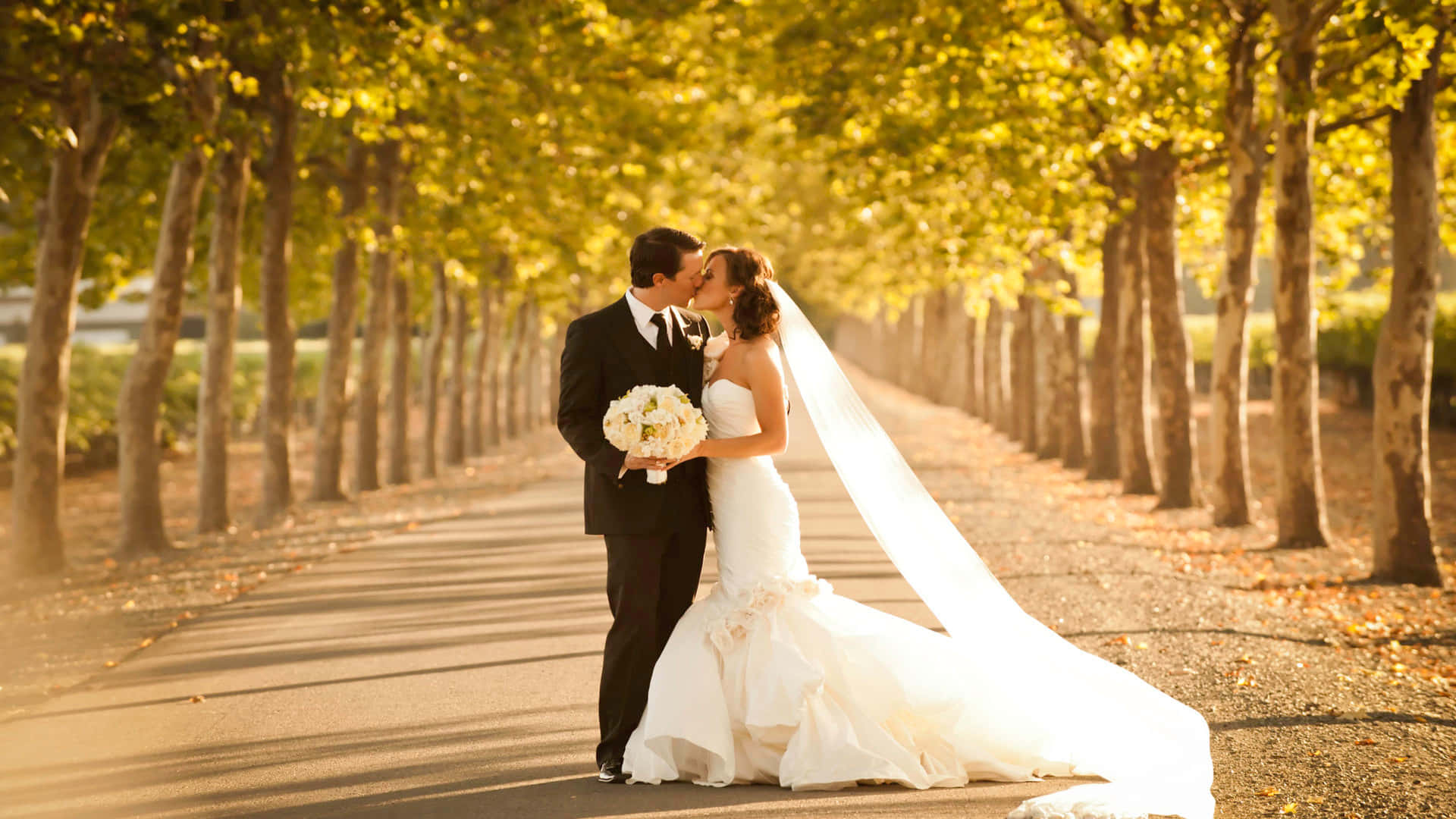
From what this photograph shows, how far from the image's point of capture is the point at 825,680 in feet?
20.5

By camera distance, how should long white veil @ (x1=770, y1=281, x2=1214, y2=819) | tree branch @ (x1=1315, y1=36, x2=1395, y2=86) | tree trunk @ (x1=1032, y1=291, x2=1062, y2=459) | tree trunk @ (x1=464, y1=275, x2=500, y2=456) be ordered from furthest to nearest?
tree trunk @ (x1=464, y1=275, x2=500, y2=456) < tree trunk @ (x1=1032, y1=291, x2=1062, y2=459) < tree branch @ (x1=1315, y1=36, x2=1395, y2=86) < long white veil @ (x1=770, y1=281, x2=1214, y2=819)

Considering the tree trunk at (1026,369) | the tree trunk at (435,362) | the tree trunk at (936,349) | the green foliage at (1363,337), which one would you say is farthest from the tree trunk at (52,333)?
the tree trunk at (936,349)

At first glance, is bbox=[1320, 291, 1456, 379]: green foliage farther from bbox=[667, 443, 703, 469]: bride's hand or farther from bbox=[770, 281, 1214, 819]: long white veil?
bbox=[667, 443, 703, 469]: bride's hand

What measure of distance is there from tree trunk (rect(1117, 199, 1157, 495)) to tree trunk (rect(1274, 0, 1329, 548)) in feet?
18.7

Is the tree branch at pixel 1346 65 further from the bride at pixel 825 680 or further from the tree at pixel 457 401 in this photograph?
the tree at pixel 457 401

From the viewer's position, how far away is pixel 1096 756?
612 cm

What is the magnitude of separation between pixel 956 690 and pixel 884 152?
14179 mm

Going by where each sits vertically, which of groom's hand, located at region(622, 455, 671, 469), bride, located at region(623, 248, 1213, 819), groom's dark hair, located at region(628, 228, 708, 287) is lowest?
bride, located at region(623, 248, 1213, 819)

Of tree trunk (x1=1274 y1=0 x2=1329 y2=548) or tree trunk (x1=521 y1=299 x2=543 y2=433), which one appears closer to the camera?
tree trunk (x1=1274 y1=0 x2=1329 y2=548)

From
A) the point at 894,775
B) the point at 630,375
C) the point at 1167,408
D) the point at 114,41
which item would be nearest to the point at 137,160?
the point at 114,41

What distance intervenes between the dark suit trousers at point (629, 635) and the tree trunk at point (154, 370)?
10.4 metres

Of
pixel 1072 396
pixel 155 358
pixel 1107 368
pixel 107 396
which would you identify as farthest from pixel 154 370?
pixel 107 396

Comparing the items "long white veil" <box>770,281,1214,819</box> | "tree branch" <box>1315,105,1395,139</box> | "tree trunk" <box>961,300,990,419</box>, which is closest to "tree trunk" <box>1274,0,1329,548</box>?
"tree branch" <box>1315,105,1395,139</box>

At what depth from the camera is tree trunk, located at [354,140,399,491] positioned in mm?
22156
